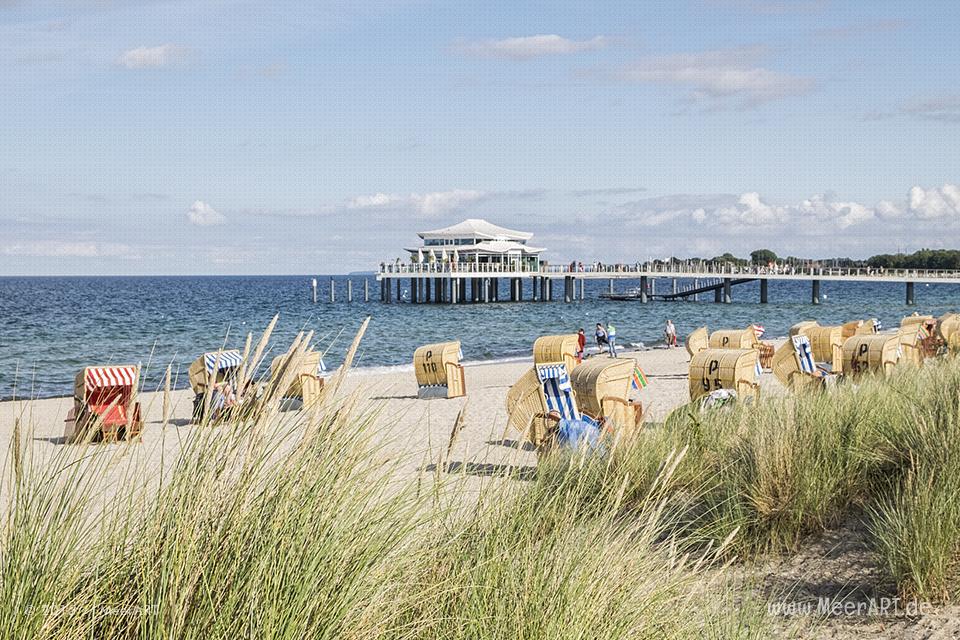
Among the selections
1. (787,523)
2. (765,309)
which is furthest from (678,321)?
(787,523)

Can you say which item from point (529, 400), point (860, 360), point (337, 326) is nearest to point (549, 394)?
point (529, 400)

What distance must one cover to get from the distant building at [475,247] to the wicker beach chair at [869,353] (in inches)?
1982

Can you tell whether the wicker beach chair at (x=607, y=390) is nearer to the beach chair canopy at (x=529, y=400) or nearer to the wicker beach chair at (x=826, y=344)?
the beach chair canopy at (x=529, y=400)

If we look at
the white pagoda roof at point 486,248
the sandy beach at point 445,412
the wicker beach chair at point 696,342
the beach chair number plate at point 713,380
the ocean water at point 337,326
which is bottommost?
the ocean water at point 337,326

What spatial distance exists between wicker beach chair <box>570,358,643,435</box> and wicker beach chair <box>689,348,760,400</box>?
6.11 feet

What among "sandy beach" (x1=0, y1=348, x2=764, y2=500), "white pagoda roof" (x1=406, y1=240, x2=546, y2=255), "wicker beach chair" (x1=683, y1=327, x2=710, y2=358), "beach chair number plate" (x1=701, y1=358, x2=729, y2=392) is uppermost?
"white pagoda roof" (x1=406, y1=240, x2=546, y2=255)

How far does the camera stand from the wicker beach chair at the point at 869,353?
1327cm

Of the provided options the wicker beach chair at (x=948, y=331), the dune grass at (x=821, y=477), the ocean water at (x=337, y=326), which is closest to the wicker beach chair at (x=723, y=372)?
the dune grass at (x=821, y=477)

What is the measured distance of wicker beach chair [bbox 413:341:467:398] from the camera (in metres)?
15.9

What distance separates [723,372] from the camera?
36.8ft

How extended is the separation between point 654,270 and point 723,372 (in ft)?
179

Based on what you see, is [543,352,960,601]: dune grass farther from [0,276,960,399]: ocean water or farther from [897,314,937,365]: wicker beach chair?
[0,276,960,399]: ocean water

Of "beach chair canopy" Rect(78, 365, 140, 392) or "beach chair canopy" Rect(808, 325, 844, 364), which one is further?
"beach chair canopy" Rect(808, 325, 844, 364)

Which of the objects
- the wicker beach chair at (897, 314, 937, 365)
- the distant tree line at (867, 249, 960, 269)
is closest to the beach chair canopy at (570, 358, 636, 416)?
the wicker beach chair at (897, 314, 937, 365)
